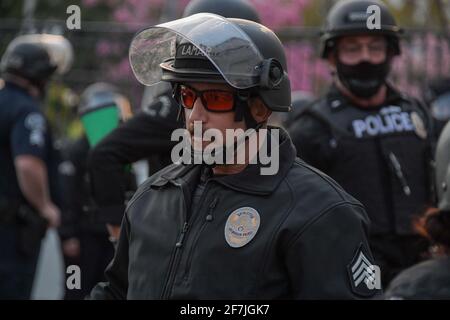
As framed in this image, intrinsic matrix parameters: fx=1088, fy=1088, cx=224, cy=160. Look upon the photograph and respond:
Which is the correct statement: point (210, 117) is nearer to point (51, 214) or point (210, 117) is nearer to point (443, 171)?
point (443, 171)

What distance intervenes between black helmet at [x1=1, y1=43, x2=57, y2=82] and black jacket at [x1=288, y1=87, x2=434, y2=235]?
8.24ft

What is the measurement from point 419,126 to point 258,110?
2349 millimetres

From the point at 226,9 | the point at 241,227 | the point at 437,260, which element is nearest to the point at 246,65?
the point at 241,227

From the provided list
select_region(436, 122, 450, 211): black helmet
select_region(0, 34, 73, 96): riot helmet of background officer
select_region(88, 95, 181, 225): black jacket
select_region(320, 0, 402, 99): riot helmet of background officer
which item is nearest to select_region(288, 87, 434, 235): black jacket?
select_region(320, 0, 402, 99): riot helmet of background officer

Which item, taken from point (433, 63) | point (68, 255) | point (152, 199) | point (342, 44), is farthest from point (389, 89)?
point (433, 63)

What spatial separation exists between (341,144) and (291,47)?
5686 mm

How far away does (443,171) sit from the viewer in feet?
13.0

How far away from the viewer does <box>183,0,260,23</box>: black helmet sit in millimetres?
4746

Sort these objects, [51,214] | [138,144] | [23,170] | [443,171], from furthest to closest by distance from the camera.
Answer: [51,214] < [23,170] < [138,144] < [443,171]

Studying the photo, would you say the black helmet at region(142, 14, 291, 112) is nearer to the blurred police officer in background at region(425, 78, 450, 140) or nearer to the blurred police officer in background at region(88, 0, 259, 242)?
the blurred police officer in background at region(88, 0, 259, 242)

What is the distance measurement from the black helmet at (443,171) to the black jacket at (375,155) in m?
1.07

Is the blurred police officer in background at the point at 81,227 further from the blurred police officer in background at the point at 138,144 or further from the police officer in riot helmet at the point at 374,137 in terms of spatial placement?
the police officer in riot helmet at the point at 374,137

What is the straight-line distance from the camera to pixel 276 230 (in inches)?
113
